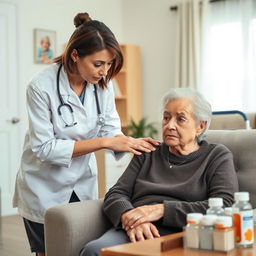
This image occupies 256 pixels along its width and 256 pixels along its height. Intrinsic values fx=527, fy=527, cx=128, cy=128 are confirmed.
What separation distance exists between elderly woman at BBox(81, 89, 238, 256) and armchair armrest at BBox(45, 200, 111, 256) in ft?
0.29

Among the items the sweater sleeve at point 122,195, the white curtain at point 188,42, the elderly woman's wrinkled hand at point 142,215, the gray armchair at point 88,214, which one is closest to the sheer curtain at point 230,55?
the white curtain at point 188,42

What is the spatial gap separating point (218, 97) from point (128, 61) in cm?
128

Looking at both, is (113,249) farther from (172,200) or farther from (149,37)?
(149,37)

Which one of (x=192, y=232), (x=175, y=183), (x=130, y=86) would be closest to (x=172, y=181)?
(x=175, y=183)

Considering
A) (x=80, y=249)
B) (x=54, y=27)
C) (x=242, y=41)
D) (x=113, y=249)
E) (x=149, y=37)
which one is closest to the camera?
(x=113, y=249)

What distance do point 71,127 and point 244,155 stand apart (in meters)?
0.77

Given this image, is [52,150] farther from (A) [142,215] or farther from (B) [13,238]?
(B) [13,238]

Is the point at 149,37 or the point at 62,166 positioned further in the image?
the point at 149,37

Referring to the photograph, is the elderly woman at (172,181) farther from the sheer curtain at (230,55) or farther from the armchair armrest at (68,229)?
the sheer curtain at (230,55)

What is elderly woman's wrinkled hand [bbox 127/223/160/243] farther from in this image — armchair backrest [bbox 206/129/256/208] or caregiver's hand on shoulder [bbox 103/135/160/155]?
armchair backrest [bbox 206/129/256/208]

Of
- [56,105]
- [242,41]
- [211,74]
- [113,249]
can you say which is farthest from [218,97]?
[113,249]

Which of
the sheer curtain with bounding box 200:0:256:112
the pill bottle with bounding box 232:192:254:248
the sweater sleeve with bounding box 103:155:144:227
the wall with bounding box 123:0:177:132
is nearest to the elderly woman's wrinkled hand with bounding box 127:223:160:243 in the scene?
the sweater sleeve with bounding box 103:155:144:227

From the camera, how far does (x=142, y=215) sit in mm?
2016

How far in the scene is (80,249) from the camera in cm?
206
